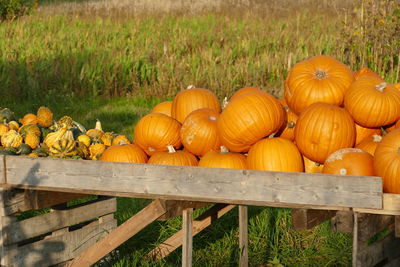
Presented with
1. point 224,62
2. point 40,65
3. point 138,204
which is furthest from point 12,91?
point 138,204

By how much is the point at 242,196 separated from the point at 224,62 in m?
8.80

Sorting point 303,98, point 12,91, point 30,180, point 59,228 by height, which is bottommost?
point 12,91

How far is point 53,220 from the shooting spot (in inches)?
194

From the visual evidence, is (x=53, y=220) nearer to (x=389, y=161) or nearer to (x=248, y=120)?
(x=248, y=120)

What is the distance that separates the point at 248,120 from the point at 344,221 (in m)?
0.80

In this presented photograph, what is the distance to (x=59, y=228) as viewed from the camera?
5.00 m

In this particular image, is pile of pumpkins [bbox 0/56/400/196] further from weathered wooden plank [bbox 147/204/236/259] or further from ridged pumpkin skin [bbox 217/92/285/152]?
weathered wooden plank [bbox 147/204/236/259]

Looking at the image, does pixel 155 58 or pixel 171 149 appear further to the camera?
pixel 155 58

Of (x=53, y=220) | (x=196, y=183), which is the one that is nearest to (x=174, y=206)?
(x=196, y=183)

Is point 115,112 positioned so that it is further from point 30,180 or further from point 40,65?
point 30,180

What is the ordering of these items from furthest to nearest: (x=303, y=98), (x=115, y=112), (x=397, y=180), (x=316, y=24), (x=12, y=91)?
(x=316, y=24) < (x=12, y=91) < (x=115, y=112) < (x=303, y=98) < (x=397, y=180)

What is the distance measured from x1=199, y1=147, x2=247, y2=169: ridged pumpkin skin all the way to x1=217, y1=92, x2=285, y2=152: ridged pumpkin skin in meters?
0.05

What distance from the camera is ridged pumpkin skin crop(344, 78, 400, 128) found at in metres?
3.89

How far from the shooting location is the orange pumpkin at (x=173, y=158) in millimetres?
4148
